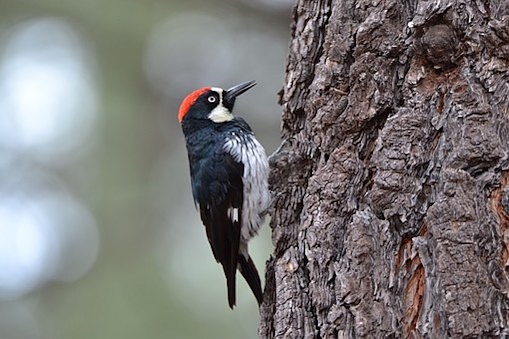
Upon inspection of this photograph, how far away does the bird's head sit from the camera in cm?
433

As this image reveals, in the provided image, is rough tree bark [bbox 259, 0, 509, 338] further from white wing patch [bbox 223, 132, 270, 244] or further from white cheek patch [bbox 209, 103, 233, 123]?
white cheek patch [bbox 209, 103, 233, 123]

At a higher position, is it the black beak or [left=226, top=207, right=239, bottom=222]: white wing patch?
the black beak

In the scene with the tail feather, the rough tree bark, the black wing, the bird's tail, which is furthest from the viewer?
the black wing

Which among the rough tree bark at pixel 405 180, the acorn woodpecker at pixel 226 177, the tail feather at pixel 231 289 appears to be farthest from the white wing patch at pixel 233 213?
the rough tree bark at pixel 405 180

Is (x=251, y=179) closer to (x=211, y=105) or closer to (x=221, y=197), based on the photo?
(x=221, y=197)

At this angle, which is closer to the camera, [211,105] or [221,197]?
[221,197]

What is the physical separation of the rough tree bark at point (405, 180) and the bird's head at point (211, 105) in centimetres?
166

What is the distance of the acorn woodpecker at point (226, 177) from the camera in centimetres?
381

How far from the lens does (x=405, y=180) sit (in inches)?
88.3

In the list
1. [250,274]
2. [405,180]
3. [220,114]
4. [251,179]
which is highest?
[220,114]

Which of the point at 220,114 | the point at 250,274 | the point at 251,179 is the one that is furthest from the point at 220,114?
the point at 250,274

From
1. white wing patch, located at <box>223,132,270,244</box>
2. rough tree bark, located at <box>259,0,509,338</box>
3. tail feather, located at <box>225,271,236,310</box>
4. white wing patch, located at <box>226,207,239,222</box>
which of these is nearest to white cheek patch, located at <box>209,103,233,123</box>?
white wing patch, located at <box>223,132,270,244</box>

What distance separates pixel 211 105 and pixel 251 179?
2.18 feet

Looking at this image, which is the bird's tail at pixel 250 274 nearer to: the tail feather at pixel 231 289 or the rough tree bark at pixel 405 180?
the tail feather at pixel 231 289
